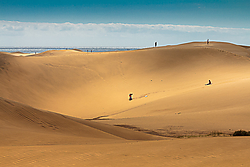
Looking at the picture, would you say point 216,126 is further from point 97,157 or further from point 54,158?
point 54,158

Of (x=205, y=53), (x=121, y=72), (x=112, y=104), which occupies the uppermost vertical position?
(x=205, y=53)

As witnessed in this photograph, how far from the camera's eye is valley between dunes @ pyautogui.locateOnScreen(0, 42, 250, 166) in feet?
18.9

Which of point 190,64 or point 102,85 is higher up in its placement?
point 190,64

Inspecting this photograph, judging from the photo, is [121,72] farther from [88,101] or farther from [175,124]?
[175,124]

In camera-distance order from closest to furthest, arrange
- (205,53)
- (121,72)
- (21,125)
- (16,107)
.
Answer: (21,125)
(16,107)
(121,72)
(205,53)

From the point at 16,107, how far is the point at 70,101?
1300 cm

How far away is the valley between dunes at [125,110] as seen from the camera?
5.77 metres

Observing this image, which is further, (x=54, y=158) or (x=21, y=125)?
(x=21, y=125)

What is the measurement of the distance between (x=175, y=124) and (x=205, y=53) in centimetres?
2648

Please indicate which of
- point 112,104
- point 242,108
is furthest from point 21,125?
point 112,104

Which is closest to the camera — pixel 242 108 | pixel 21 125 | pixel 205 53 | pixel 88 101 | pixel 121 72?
A: pixel 21 125

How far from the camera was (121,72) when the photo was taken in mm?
30984

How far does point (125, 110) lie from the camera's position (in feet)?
59.1

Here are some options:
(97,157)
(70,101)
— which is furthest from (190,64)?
(97,157)
